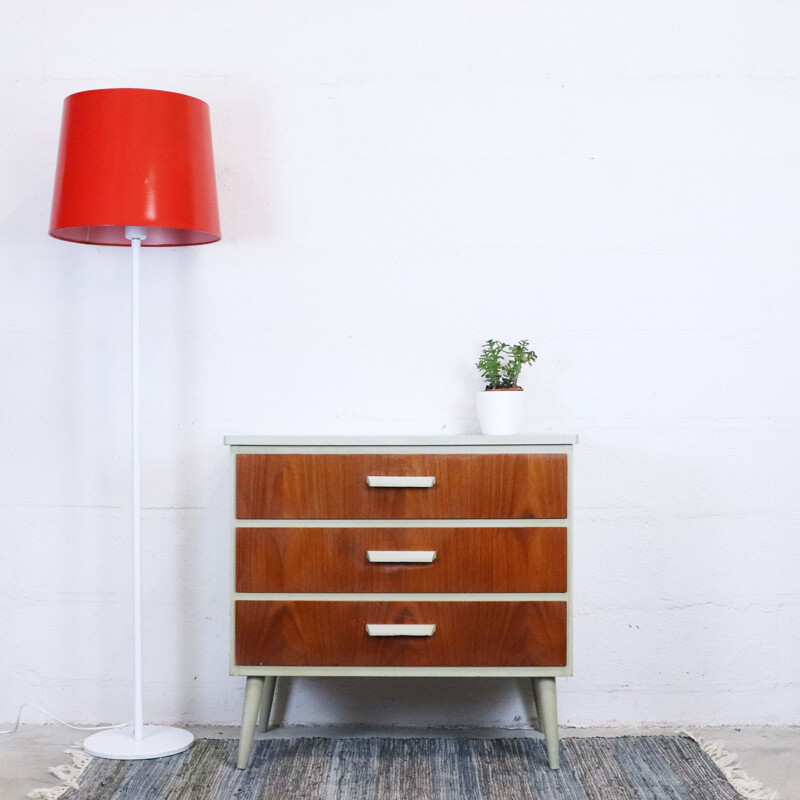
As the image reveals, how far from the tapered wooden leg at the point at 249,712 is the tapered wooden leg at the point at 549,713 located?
2.20 ft

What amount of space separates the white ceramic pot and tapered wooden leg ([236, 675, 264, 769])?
2.72ft

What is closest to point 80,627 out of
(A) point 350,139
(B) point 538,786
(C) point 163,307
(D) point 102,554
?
(D) point 102,554

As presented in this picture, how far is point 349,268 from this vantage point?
99.0 inches

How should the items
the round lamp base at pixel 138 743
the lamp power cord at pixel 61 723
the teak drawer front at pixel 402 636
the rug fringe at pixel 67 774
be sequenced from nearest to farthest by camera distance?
the rug fringe at pixel 67 774 → the teak drawer front at pixel 402 636 → the round lamp base at pixel 138 743 → the lamp power cord at pixel 61 723

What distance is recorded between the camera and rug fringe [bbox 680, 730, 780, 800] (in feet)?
6.72

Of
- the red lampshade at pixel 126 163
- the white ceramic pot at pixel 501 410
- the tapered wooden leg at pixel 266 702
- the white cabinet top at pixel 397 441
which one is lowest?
the tapered wooden leg at pixel 266 702

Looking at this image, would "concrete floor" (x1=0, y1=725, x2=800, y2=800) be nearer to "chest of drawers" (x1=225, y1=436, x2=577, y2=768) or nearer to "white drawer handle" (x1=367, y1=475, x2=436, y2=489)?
"chest of drawers" (x1=225, y1=436, x2=577, y2=768)

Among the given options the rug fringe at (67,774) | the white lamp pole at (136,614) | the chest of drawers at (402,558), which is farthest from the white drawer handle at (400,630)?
the rug fringe at (67,774)

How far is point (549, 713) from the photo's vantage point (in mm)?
2178

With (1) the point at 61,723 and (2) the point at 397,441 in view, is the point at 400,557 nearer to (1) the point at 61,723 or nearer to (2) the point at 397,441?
(2) the point at 397,441

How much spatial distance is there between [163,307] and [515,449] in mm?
1070

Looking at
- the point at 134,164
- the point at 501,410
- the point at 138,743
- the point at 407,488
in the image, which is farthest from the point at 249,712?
the point at 134,164

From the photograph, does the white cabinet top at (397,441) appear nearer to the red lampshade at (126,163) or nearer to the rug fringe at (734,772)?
the red lampshade at (126,163)

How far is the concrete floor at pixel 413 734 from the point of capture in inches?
83.9
